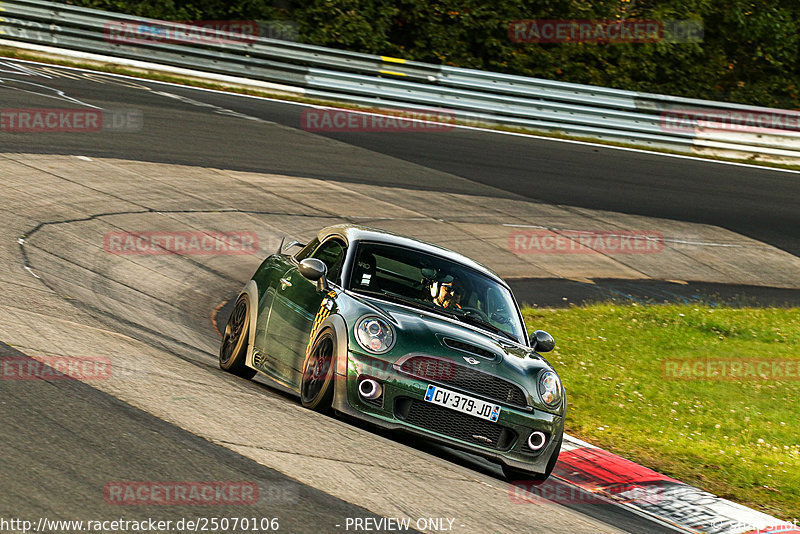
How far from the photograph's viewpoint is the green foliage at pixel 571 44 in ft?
99.3

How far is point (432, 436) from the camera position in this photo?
7082 mm

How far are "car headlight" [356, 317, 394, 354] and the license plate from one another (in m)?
0.41

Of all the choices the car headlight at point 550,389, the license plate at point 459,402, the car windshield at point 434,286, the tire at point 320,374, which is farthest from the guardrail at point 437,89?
the license plate at point 459,402

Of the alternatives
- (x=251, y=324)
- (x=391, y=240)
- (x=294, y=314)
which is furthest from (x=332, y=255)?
(x=251, y=324)

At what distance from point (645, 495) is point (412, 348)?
7.28 ft

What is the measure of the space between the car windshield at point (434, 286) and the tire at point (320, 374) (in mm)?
635

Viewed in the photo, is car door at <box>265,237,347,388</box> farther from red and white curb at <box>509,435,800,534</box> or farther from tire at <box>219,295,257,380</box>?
red and white curb at <box>509,435,800,534</box>

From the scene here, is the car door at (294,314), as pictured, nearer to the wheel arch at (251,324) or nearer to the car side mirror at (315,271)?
the car side mirror at (315,271)

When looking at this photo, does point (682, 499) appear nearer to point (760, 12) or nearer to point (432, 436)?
point (432, 436)

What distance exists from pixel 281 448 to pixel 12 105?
14.9 meters

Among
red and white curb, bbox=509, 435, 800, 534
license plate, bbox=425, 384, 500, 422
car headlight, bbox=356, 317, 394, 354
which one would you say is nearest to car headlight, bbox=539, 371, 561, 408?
license plate, bbox=425, 384, 500, 422

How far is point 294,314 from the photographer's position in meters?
8.27

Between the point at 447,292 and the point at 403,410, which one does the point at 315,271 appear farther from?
the point at 403,410

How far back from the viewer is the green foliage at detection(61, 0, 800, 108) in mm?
30281
